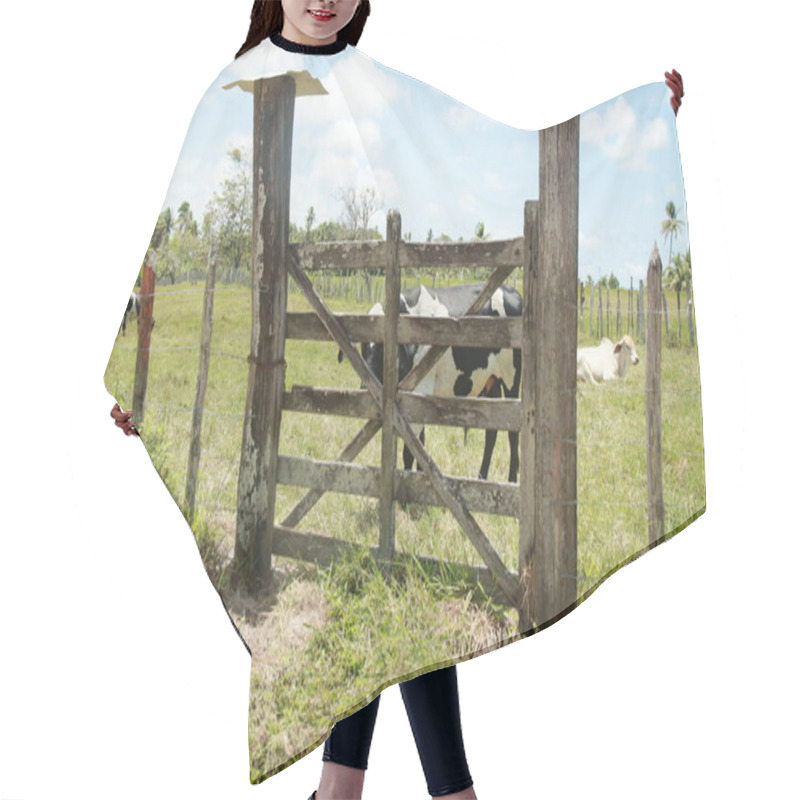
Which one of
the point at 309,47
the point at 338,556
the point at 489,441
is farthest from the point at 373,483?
the point at 309,47

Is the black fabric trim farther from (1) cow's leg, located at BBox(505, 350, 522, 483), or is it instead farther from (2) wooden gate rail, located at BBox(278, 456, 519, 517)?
(2) wooden gate rail, located at BBox(278, 456, 519, 517)

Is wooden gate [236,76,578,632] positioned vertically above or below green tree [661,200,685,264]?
below

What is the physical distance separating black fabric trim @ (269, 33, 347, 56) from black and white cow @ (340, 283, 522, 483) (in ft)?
2.25

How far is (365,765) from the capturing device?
426cm

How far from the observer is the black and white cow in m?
3.88

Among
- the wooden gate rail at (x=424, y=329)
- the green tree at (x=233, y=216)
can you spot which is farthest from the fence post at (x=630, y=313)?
the green tree at (x=233, y=216)

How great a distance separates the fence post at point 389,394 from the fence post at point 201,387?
471mm

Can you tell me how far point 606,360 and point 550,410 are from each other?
21 centimetres

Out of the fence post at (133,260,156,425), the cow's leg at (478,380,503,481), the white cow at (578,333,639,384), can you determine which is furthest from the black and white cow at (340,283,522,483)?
the fence post at (133,260,156,425)

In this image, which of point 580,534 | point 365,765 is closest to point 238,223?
point 580,534

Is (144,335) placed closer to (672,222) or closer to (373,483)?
(373,483)

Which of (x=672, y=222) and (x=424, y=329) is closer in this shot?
(x=424, y=329)

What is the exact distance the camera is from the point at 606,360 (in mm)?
3928

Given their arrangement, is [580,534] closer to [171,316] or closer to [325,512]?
[325,512]
